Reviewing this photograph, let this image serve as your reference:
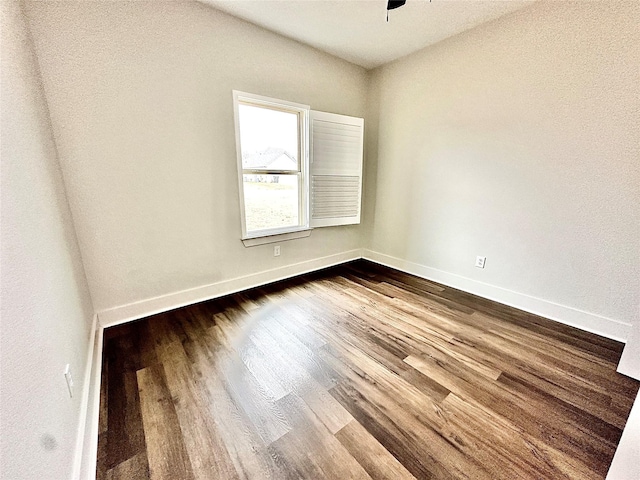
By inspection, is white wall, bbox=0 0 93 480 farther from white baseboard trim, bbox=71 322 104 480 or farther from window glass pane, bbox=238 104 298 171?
window glass pane, bbox=238 104 298 171

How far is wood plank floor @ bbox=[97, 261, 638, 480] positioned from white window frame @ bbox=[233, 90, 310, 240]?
884 mm

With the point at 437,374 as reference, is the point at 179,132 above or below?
above

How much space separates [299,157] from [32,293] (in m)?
2.54

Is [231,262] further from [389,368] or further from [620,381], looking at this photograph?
[620,381]

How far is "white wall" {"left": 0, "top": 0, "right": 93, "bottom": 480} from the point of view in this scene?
70cm

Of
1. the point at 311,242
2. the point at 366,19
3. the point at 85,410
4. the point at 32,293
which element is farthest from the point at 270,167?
the point at 85,410

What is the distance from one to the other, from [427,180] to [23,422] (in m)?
3.35

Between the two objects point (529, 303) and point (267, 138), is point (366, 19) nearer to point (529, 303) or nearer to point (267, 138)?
point (267, 138)

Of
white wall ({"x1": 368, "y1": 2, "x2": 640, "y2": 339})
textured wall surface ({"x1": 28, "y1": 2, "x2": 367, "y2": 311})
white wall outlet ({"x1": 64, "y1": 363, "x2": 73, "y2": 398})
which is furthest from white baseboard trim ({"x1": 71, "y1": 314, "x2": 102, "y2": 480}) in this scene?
white wall ({"x1": 368, "y1": 2, "x2": 640, "y2": 339})

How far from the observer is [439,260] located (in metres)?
3.08

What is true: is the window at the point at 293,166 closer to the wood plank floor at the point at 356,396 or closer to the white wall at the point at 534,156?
the white wall at the point at 534,156

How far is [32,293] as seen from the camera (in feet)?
3.00

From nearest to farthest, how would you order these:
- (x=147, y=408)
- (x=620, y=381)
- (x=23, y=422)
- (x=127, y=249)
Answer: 1. (x=23, y=422)
2. (x=147, y=408)
3. (x=620, y=381)
4. (x=127, y=249)

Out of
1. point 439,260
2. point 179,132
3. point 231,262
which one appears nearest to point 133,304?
point 231,262
